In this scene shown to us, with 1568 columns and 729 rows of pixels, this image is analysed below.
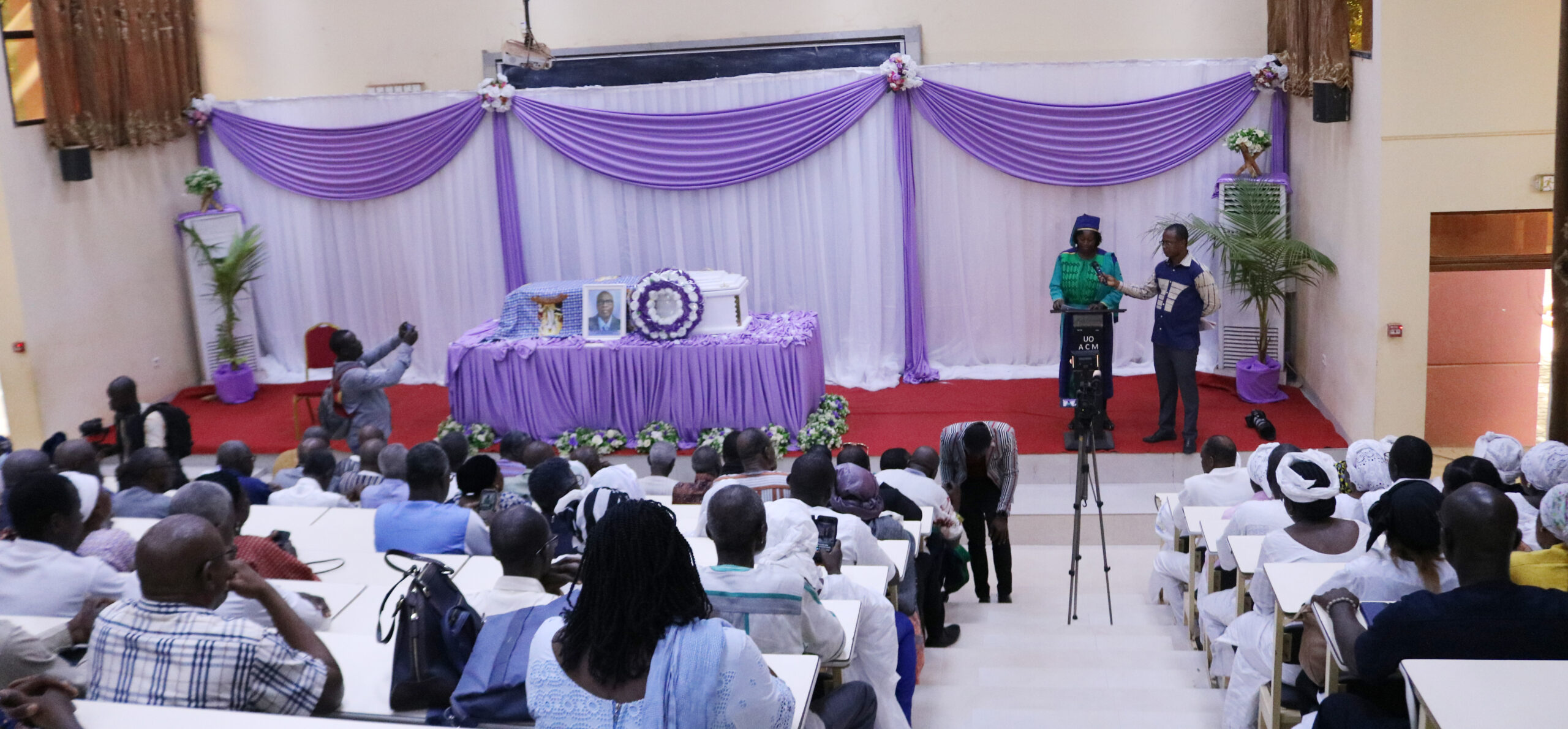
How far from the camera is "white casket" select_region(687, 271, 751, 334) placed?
8.77 metres

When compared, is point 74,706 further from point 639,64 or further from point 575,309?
point 639,64

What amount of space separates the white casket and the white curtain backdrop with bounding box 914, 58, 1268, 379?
6.53 ft

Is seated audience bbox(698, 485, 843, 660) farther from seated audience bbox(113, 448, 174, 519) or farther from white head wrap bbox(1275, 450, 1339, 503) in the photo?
seated audience bbox(113, 448, 174, 519)

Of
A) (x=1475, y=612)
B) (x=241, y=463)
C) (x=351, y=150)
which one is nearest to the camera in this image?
(x=1475, y=612)

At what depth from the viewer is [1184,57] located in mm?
9898

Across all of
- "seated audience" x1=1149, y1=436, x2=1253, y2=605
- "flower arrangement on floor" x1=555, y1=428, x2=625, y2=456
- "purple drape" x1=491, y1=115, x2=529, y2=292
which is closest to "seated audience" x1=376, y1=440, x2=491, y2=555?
"seated audience" x1=1149, y1=436, x2=1253, y2=605

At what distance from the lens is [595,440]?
866cm

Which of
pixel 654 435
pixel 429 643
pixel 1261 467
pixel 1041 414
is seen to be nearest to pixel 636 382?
pixel 654 435

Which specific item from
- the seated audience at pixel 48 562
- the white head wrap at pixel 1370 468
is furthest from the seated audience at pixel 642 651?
the white head wrap at pixel 1370 468

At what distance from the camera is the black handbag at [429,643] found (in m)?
3.14

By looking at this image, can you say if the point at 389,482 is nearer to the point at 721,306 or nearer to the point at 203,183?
the point at 721,306

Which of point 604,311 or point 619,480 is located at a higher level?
point 604,311

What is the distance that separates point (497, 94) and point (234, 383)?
119 inches

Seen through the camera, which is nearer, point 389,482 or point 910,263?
point 389,482
